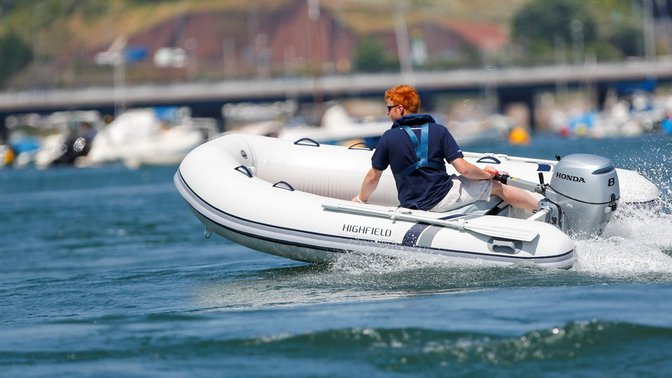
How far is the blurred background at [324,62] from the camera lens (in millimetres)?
78000

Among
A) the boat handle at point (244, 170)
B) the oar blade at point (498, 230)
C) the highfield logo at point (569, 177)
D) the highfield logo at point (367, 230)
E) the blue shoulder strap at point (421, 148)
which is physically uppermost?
the blue shoulder strap at point (421, 148)

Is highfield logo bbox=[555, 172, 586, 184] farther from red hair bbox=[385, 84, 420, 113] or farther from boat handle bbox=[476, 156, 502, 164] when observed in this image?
boat handle bbox=[476, 156, 502, 164]

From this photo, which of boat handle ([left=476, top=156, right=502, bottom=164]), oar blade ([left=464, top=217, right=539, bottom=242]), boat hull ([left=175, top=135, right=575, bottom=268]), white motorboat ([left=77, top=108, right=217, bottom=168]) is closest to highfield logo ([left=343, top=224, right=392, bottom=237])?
boat hull ([left=175, top=135, right=575, bottom=268])

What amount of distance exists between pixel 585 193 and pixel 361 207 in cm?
165

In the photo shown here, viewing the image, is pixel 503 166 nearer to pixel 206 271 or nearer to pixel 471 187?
pixel 471 187

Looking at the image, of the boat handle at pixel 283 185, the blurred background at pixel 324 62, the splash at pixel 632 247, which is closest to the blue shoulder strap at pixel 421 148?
the splash at pixel 632 247

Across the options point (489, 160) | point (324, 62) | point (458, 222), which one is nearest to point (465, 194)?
point (458, 222)

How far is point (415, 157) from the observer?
10078mm

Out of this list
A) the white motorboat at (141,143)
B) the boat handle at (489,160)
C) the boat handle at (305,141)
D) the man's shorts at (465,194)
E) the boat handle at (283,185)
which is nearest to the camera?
the man's shorts at (465,194)

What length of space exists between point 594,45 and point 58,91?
56724 millimetres

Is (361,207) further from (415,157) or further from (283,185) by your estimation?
(283,185)

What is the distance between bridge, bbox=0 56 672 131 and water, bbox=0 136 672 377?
61.4 meters

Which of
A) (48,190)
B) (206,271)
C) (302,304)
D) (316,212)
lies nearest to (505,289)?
(302,304)

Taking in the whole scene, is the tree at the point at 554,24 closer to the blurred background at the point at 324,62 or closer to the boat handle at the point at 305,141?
the blurred background at the point at 324,62
